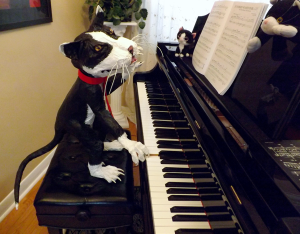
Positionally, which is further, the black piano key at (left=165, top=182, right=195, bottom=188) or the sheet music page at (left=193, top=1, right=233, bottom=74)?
the sheet music page at (left=193, top=1, right=233, bottom=74)

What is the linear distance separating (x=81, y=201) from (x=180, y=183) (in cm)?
43

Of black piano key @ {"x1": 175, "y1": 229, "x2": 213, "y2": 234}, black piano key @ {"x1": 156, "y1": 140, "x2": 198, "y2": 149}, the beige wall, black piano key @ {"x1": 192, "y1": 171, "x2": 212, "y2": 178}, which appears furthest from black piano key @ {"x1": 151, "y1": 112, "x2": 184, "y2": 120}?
the beige wall

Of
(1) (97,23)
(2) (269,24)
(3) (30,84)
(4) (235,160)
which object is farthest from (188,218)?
(3) (30,84)

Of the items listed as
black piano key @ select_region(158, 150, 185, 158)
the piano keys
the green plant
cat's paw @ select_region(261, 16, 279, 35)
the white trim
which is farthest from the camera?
the green plant

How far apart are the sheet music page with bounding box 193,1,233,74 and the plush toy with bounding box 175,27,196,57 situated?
0.19 m

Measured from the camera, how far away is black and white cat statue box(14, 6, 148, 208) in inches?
32.3

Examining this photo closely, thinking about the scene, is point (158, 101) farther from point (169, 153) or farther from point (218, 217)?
point (218, 217)

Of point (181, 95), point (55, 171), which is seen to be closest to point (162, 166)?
point (181, 95)

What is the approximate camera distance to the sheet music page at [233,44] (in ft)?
2.93

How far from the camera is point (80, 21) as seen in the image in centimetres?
209

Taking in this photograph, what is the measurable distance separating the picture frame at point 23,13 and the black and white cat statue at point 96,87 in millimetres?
658

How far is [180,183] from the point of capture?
0.85 m

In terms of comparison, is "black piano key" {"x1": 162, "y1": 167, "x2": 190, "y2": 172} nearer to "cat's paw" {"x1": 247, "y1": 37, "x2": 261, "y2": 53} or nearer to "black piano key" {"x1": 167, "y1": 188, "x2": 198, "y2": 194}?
"black piano key" {"x1": 167, "y1": 188, "x2": 198, "y2": 194}

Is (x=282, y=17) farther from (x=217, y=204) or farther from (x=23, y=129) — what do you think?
(x=23, y=129)
